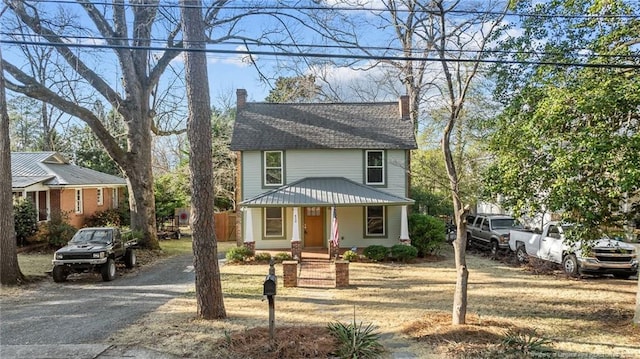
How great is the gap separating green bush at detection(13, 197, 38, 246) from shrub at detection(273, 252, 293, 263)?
12.2 meters

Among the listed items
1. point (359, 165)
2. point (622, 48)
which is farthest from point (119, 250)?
point (622, 48)

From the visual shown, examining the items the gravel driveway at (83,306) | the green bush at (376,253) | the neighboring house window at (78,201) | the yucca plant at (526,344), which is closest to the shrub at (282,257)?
the green bush at (376,253)

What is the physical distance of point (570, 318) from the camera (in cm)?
935

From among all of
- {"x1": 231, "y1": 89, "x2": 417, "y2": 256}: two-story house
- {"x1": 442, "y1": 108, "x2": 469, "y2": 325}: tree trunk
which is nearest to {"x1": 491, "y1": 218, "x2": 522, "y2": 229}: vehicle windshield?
{"x1": 231, "y1": 89, "x2": 417, "y2": 256}: two-story house

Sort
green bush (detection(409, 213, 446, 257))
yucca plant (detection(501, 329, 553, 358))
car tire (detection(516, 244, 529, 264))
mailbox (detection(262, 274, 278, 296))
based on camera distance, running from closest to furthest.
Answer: yucca plant (detection(501, 329, 553, 358)) → mailbox (detection(262, 274, 278, 296)) → car tire (detection(516, 244, 529, 264)) → green bush (detection(409, 213, 446, 257))

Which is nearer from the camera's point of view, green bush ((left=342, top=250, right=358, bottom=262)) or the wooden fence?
green bush ((left=342, top=250, right=358, bottom=262))

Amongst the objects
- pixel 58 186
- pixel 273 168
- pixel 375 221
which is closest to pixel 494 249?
pixel 375 221

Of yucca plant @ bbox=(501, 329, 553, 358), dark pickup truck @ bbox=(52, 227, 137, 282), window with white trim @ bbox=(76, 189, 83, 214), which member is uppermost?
window with white trim @ bbox=(76, 189, 83, 214)

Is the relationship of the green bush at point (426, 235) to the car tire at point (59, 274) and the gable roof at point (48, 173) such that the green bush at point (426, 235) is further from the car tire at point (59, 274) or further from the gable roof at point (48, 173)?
the gable roof at point (48, 173)

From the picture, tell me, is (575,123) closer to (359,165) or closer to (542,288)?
(542,288)

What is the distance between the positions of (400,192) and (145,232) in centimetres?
1249

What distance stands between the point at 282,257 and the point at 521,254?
9554mm

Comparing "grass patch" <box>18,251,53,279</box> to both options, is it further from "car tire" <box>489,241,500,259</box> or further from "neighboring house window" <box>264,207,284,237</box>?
"car tire" <box>489,241,500,259</box>

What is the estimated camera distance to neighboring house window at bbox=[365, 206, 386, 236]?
66.5ft
